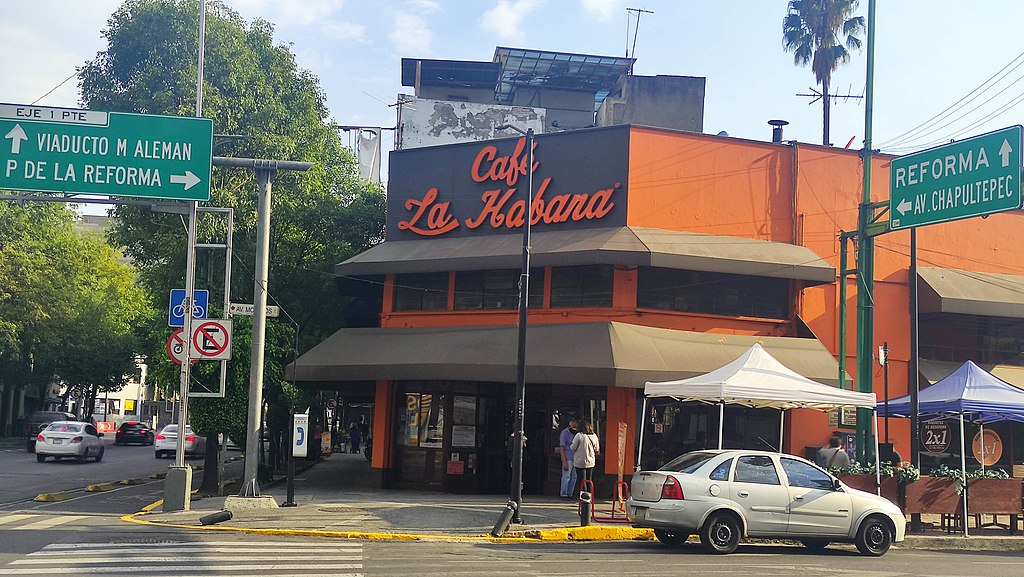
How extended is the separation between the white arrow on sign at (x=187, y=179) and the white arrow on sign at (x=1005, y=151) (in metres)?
14.4

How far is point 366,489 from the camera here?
23531mm

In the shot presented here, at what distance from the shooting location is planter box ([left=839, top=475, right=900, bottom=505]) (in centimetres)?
1791

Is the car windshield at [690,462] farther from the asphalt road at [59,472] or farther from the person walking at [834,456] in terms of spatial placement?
the asphalt road at [59,472]

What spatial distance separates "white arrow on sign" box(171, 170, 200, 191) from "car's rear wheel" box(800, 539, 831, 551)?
468 inches

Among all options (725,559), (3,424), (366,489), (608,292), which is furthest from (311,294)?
(3,424)

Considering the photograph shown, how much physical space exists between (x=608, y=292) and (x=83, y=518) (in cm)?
1156

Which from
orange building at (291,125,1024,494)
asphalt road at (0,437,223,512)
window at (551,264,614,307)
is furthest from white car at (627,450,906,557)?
asphalt road at (0,437,223,512)

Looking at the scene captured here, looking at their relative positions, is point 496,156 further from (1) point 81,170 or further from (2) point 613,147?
(1) point 81,170

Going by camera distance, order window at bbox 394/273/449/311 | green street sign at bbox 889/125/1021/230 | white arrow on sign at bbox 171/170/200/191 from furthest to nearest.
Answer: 1. window at bbox 394/273/449/311
2. green street sign at bbox 889/125/1021/230
3. white arrow on sign at bbox 171/170/200/191

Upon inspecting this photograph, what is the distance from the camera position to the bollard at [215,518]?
645 inches

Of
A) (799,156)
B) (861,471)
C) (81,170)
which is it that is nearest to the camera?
(81,170)

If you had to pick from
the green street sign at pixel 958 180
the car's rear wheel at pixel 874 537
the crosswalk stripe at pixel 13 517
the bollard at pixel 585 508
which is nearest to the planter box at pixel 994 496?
the car's rear wheel at pixel 874 537

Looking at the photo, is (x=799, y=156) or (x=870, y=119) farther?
(x=799, y=156)

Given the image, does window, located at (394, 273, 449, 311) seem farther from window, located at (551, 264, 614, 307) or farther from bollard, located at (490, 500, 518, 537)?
bollard, located at (490, 500, 518, 537)
